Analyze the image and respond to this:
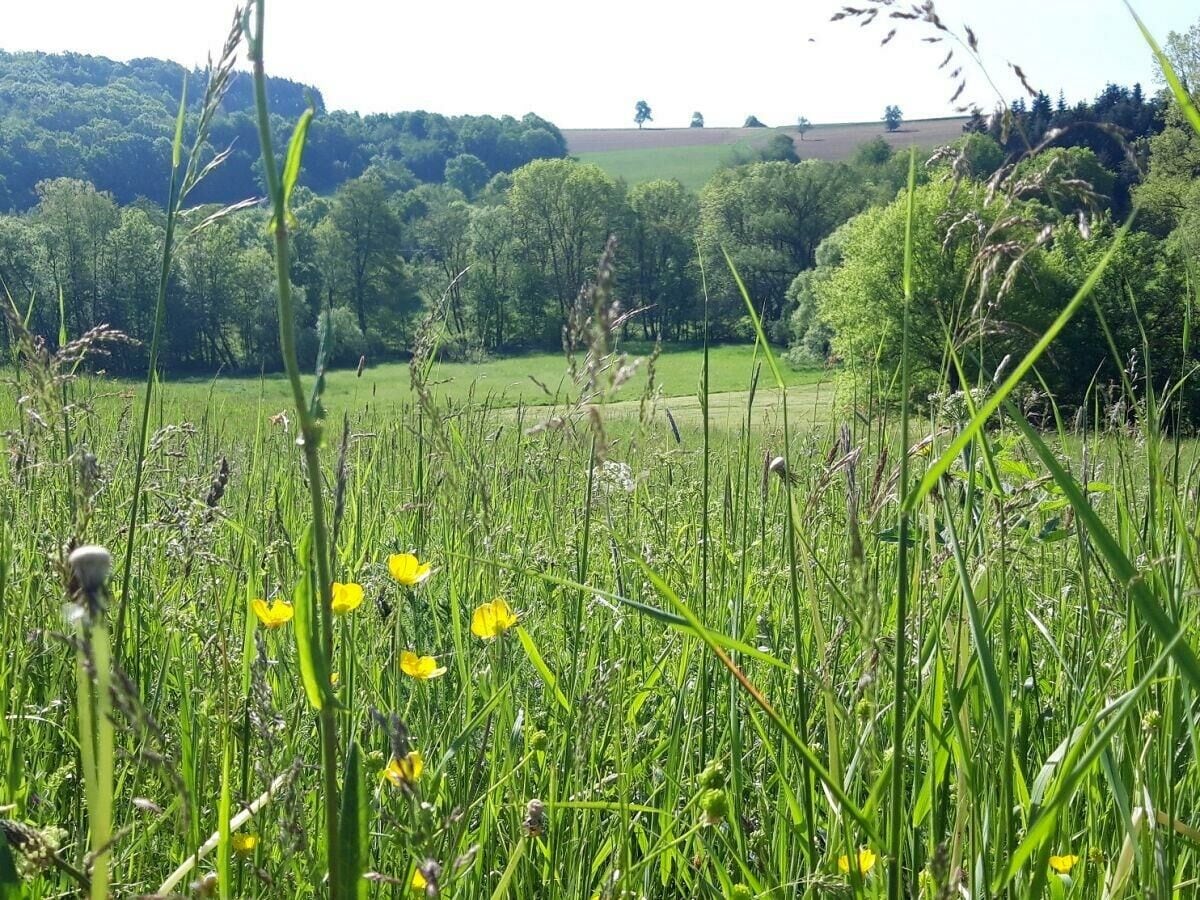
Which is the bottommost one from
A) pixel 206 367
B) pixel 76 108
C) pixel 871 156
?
pixel 206 367

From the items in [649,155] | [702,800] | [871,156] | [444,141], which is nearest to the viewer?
[702,800]

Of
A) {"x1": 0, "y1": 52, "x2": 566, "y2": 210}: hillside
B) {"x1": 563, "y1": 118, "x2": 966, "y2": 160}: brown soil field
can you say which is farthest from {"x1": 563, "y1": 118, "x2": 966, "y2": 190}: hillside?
{"x1": 0, "y1": 52, "x2": 566, "y2": 210}: hillside

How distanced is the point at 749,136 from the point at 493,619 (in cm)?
11297

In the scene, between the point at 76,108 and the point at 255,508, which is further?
the point at 76,108

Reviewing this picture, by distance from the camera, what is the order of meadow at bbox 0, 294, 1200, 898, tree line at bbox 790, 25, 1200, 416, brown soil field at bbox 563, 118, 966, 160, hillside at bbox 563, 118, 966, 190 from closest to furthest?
meadow at bbox 0, 294, 1200, 898, tree line at bbox 790, 25, 1200, 416, brown soil field at bbox 563, 118, 966, 160, hillside at bbox 563, 118, 966, 190

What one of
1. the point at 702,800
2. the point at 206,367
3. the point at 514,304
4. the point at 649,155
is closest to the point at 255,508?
the point at 702,800

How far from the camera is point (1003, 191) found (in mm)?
1087

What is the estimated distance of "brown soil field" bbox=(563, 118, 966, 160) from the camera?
93.9 meters

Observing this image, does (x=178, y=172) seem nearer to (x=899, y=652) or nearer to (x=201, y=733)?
(x=201, y=733)

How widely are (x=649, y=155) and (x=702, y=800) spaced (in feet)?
354

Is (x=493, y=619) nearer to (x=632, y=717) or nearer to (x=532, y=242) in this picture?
(x=632, y=717)

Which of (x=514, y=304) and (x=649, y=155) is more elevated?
(x=649, y=155)

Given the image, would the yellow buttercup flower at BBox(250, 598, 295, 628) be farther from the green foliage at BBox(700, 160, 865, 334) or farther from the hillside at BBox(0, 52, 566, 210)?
the hillside at BBox(0, 52, 566, 210)

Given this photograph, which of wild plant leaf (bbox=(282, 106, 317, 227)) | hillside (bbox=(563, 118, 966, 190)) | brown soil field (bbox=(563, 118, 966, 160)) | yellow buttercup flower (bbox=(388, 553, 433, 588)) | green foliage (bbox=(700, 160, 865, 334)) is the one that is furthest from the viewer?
hillside (bbox=(563, 118, 966, 190))
